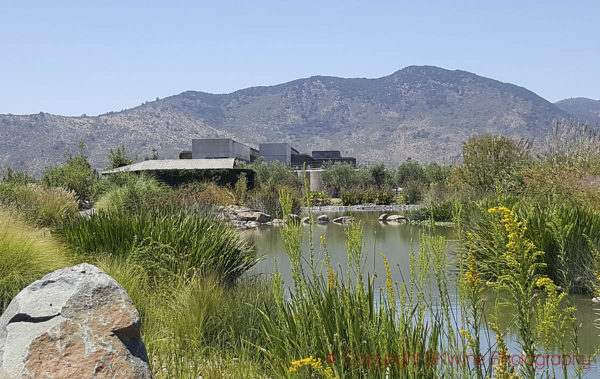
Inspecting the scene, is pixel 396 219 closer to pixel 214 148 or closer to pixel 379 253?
pixel 379 253

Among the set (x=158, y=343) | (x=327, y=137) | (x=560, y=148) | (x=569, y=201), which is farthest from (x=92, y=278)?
(x=327, y=137)

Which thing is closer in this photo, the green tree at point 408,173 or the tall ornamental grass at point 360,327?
the tall ornamental grass at point 360,327

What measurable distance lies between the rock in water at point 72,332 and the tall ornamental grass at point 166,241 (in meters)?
2.95

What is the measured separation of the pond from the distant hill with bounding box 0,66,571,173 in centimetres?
6845

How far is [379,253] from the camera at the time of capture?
12.7 meters

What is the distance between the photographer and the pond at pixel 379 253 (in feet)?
20.5

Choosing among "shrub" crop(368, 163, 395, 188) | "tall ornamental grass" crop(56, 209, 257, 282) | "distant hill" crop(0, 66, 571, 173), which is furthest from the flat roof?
"distant hill" crop(0, 66, 571, 173)

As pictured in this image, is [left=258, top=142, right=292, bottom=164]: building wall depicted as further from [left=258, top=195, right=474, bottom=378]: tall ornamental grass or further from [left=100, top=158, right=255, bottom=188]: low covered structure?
[left=258, top=195, right=474, bottom=378]: tall ornamental grass

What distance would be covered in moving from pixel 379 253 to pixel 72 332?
10140 mm

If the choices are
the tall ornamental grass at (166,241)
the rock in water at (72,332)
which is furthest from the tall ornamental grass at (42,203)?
the rock in water at (72,332)

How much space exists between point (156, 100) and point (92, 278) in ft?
557

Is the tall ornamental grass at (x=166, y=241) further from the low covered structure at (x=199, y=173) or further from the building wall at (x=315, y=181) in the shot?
the building wall at (x=315, y=181)

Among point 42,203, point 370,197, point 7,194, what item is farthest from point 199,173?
point 42,203

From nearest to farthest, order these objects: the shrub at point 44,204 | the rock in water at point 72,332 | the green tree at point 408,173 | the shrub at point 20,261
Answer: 1. the rock in water at point 72,332
2. the shrub at point 20,261
3. the shrub at point 44,204
4. the green tree at point 408,173
